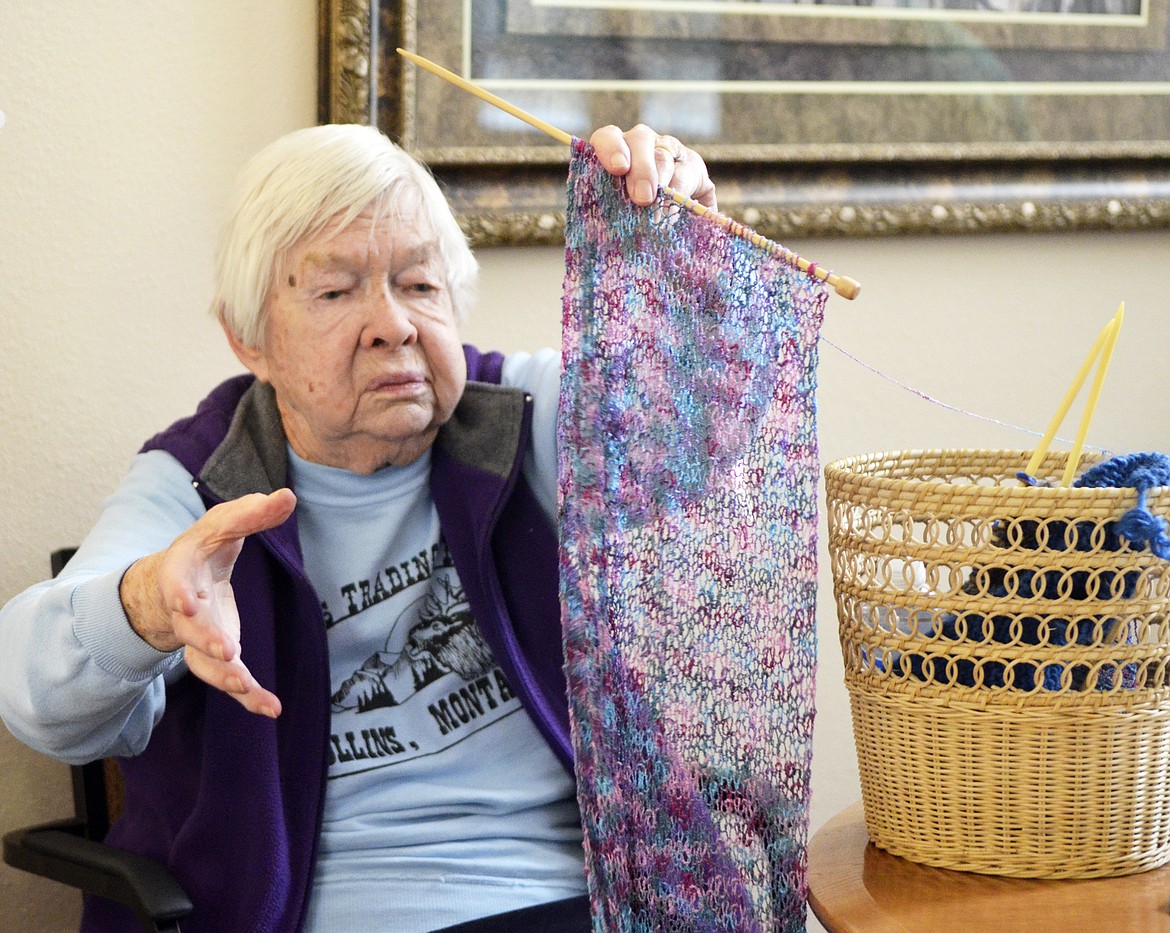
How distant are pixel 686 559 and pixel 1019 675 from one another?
0.95ft

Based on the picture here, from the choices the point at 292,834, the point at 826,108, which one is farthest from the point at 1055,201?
the point at 292,834

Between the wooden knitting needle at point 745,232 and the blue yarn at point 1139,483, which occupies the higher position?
the wooden knitting needle at point 745,232

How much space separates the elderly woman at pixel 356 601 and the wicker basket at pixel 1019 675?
1.26ft

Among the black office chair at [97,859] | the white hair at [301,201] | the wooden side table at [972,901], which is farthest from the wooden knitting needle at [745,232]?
the black office chair at [97,859]

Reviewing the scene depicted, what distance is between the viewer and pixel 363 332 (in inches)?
49.4

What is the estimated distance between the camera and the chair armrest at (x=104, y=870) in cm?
114

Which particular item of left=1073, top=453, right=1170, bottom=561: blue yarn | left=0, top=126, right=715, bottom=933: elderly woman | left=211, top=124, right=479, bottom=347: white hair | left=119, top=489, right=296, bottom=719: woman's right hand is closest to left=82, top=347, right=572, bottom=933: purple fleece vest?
left=0, top=126, right=715, bottom=933: elderly woman

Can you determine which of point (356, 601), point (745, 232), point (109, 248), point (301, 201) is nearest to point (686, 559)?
point (745, 232)

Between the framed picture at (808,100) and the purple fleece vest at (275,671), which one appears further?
the framed picture at (808,100)

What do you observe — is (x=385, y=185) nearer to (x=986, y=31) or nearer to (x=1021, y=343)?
(x=986, y=31)

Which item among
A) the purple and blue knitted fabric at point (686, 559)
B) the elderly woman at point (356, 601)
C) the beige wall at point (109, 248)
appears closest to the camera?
the purple and blue knitted fabric at point (686, 559)

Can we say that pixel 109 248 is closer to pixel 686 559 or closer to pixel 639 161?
pixel 639 161

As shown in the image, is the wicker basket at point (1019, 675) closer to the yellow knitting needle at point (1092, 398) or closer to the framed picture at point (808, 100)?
the yellow knitting needle at point (1092, 398)

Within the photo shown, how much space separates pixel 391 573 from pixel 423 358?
0.75 feet
